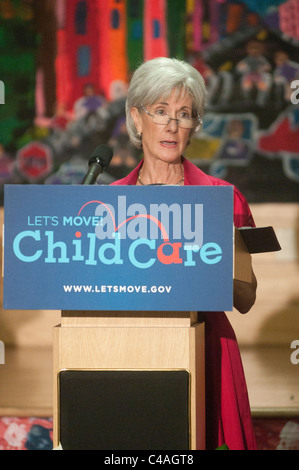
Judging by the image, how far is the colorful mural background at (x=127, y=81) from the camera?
177 inches

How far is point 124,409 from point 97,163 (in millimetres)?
617

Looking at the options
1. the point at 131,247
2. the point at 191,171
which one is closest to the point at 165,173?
the point at 191,171

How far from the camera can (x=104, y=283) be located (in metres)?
1.47

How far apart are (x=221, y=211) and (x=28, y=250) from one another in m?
0.42

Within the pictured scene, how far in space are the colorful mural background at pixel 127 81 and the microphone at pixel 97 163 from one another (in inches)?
105

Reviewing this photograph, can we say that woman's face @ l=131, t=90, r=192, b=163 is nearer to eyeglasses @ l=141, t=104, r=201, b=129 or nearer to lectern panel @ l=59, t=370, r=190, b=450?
eyeglasses @ l=141, t=104, r=201, b=129

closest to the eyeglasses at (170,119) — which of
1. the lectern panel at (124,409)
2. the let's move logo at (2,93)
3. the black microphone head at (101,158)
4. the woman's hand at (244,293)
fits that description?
the black microphone head at (101,158)

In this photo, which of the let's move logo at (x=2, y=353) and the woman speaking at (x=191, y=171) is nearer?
the woman speaking at (x=191, y=171)

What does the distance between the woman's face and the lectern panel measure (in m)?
0.72

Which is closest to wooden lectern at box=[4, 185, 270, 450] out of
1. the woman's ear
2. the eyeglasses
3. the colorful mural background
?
the eyeglasses

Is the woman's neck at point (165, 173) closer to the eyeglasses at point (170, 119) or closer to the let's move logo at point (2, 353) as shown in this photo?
the eyeglasses at point (170, 119)

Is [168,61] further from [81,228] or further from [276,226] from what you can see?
[276,226]

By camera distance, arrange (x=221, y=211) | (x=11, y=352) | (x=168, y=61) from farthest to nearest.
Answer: (x=11, y=352) → (x=168, y=61) → (x=221, y=211)

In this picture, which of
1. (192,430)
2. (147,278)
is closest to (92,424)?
(192,430)
